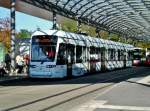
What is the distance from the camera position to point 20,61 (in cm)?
3544

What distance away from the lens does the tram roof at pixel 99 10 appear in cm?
3882

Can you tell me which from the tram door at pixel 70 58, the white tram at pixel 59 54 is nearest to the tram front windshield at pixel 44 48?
the white tram at pixel 59 54

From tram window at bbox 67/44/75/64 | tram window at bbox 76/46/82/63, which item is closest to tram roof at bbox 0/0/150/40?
tram window at bbox 76/46/82/63

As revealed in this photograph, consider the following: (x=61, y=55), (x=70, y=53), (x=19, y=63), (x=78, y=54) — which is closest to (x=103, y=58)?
(x=78, y=54)

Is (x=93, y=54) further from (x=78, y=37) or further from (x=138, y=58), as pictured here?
(x=138, y=58)

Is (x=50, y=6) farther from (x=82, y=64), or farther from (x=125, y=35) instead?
(x=125, y=35)

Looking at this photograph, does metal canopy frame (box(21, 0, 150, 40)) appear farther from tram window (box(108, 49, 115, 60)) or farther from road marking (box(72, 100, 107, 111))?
road marking (box(72, 100, 107, 111))

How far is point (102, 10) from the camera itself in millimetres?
52750

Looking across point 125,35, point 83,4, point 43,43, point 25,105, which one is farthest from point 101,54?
point 125,35

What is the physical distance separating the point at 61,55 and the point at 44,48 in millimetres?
1156

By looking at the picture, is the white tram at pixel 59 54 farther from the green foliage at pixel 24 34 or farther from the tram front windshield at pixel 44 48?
the green foliage at pixel 24 34

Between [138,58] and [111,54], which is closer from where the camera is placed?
[111,54]

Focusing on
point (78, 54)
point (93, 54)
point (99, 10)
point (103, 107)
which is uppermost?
point (99, 10)

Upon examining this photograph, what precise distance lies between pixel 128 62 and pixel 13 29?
2975 centimetres
